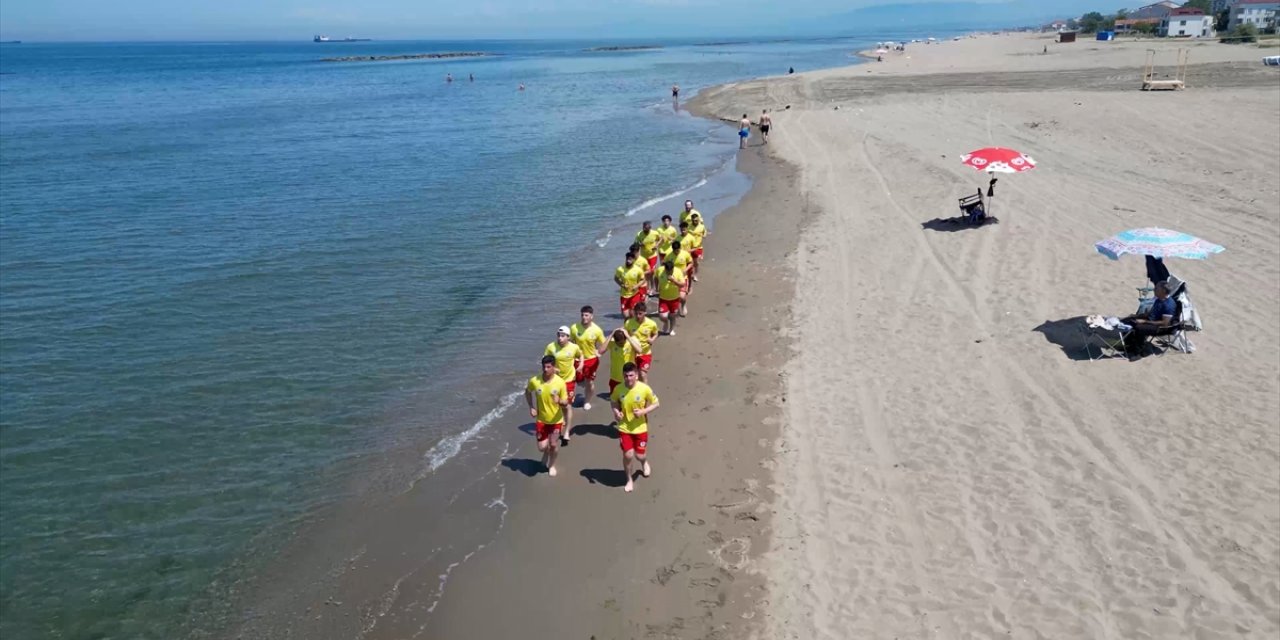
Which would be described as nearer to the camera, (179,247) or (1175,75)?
(179,247)

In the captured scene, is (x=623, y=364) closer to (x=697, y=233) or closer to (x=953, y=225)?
(x=697, y=233)

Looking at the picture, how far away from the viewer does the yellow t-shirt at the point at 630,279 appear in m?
14.2

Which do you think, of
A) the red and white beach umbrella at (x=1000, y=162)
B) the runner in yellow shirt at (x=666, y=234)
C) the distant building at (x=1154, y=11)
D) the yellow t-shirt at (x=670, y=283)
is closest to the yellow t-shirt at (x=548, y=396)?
the yellow t-shirt at (x=670, y=283)

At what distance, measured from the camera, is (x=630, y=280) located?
1427 cm

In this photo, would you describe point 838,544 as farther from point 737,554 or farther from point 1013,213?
point 1013,213

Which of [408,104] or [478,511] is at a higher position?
[408,104]

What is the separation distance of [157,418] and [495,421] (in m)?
5.54

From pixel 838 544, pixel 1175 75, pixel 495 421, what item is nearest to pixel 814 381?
pixel 838 544

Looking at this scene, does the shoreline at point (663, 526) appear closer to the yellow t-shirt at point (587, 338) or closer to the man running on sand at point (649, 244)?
the yellow t-shirt at point (587, 338)

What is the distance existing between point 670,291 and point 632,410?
206 inches

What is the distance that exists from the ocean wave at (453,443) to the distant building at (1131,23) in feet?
378

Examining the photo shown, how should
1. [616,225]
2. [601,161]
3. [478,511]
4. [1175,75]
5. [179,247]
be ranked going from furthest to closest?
1. [1175,75]
2. [601,161]
3. [616,225]
4. [179,247]
5. [478,511]

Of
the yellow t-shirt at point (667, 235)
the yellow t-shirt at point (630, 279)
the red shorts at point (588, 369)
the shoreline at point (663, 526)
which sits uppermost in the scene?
the yellow t-shirt at point (667, 235)

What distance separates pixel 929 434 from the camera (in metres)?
10.8
